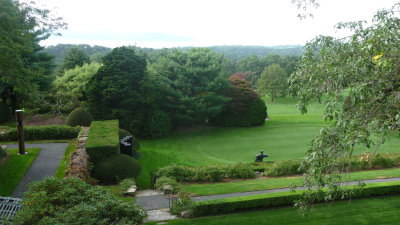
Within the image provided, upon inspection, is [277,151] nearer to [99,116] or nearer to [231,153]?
[231,153]

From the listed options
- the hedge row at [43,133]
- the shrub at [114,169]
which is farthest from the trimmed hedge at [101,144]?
the hedge row at [43,133]

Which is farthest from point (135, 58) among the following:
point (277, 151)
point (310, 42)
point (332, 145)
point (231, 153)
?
point (332, 145)

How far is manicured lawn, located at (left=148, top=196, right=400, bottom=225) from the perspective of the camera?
348 inches

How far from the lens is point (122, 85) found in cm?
2319

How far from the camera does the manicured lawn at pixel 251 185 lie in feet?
38.2

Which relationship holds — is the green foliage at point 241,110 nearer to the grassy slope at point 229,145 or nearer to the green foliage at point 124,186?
the grassy slope at point 229,145

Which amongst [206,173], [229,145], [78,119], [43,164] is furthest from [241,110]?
[43,164]

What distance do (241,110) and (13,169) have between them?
19.1m

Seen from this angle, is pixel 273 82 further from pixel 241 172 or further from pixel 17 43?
pixel 17 43

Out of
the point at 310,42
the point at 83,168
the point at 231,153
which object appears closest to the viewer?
the point at 310,42

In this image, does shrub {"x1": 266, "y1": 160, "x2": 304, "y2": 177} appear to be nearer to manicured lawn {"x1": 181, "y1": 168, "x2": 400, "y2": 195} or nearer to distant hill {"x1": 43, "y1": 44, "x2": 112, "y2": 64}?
manicured lawn {"x1": 181, "y1": 168, "x2": 400, "y2": 195}

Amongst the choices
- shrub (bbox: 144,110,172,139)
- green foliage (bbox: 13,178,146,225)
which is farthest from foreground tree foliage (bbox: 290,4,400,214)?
shrub (bbox: 144,110,172,139)

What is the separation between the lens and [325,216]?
913 centimetres

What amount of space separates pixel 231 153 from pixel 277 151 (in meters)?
2.79
